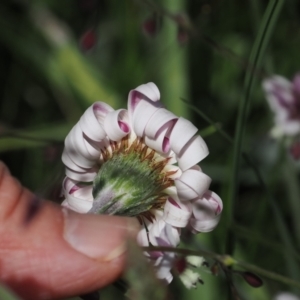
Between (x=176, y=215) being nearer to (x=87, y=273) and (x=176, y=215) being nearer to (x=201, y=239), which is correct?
(x=87, y=273)

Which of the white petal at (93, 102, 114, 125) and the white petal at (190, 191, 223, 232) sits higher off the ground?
the white petal at (93, 102, 114, 125)

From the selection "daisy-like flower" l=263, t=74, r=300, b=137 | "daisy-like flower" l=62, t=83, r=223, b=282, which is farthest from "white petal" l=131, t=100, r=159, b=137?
"daisy-like flower" l=263, t=74, r=300, b=137

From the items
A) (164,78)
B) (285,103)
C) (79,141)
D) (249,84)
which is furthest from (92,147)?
(164,78)

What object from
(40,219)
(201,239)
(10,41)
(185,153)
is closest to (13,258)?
(40,219)

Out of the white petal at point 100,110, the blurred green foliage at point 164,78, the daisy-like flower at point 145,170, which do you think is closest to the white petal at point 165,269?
the daisy-like flower at point 145,170

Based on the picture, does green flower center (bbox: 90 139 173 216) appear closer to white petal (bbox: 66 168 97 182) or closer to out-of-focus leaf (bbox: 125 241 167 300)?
white petal (bbox: 66 168 97 182)

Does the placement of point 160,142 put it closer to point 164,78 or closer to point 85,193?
point 85,193
